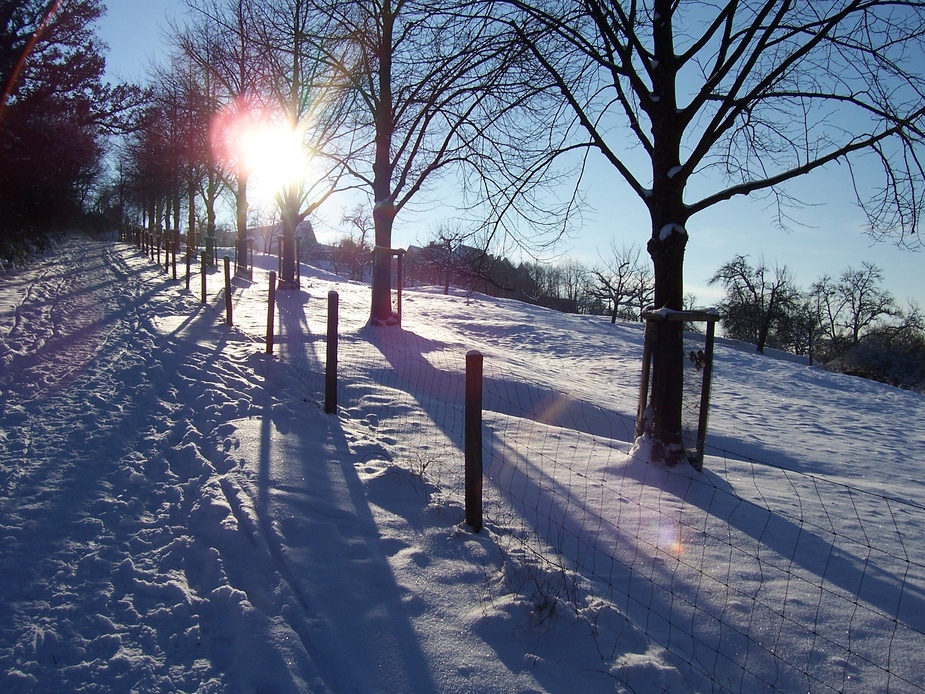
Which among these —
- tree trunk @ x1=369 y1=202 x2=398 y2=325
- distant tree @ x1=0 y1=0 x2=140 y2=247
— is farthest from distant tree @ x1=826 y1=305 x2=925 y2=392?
distant tree @ x1=0 y1=0 x2=140 y2=247

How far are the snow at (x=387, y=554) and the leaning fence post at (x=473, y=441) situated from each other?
185mm

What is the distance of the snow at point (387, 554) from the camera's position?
2885 mm

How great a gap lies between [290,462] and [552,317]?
21921 mm

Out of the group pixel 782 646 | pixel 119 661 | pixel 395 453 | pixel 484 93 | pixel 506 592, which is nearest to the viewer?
pixel 119 661

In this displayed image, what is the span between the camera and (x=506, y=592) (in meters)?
3.48

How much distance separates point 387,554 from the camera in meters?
3.85

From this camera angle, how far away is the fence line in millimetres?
3225

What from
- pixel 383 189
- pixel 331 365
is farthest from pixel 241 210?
pixel 331 365

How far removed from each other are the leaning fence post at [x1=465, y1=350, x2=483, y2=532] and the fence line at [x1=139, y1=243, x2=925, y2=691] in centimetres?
25

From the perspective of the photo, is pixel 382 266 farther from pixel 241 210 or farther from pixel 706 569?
pixel 241 210

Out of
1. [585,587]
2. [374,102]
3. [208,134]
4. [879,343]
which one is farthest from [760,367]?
[879,343]

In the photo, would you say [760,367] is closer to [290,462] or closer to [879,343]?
[290,462]

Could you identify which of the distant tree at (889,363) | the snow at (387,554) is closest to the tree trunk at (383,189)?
the snow at (387,554)

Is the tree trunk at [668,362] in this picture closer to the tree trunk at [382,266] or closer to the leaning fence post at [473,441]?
the leaning fence post at [473,441]
